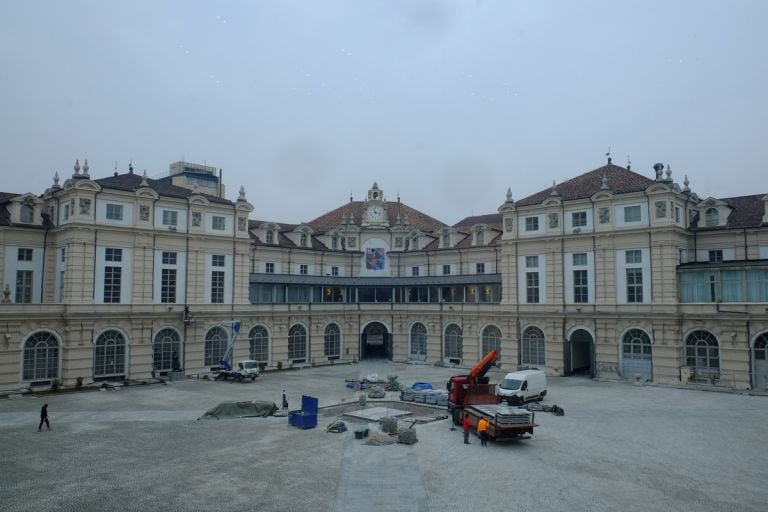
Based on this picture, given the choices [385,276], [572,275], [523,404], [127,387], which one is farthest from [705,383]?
[127,387]

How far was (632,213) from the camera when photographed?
4969 centimetres

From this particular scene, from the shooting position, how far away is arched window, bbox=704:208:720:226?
4972cm

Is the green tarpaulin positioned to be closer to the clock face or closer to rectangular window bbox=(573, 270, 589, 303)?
rectangular window bbox=(573, 270, 589, 303)

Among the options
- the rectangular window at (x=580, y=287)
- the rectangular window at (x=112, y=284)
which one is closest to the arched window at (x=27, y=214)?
the rectangular window at (x=112, y=284)

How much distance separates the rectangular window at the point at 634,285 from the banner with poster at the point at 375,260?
29050 millimetres

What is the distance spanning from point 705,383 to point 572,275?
45.4ft

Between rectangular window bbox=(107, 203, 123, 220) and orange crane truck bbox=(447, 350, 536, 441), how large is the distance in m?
31.9

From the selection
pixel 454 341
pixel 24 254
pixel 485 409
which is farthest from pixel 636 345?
pixel 24 254

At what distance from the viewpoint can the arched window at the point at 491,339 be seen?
57.4 m

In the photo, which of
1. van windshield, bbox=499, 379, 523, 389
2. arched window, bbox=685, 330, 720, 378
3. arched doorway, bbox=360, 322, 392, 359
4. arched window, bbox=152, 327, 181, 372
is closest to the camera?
van windshield, bbox=499, 379, 523, 389

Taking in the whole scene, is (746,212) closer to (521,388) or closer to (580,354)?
(580,354)

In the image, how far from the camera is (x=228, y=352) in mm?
52875

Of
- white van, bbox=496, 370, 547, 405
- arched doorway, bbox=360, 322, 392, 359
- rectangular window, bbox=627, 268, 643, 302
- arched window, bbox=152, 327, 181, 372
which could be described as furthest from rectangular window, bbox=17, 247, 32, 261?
rectangular window, bbox=627, 268, 643, 302

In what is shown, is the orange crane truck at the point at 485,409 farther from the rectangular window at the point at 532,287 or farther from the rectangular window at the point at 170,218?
the rectangular window at the point at 170,218
